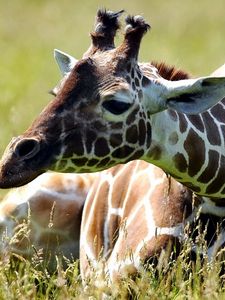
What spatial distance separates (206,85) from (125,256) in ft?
3.69

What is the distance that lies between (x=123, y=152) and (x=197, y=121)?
1.88ft

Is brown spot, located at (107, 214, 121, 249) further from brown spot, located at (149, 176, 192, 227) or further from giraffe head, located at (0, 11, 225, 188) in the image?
giraffe head, located at (0, 11, 225, 188)

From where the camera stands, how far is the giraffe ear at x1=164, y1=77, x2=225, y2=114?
21.6 feet

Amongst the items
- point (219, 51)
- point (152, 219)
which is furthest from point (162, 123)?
point (219, 51)

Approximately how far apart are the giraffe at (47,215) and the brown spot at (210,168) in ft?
5.70

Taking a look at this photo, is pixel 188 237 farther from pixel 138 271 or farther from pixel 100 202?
pixel 100 202

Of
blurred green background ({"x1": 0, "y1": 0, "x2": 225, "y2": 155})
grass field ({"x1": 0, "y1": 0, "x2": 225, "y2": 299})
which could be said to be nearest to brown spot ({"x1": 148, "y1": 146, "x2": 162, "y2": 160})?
grass field ({"x1": 0, "y1": 0, "x2": 225, "y2": 299})

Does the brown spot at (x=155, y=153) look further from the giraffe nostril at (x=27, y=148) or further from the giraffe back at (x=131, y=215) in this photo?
the giraffe nostril at (x=27, y=148)

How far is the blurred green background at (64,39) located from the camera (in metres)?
14.4

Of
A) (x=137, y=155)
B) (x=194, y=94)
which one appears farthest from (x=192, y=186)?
(x=194, y=94)

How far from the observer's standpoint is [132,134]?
6.61m

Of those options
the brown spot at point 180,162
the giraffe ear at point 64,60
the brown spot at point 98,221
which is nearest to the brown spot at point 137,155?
the brown spot at point 180,162

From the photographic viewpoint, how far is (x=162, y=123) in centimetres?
676

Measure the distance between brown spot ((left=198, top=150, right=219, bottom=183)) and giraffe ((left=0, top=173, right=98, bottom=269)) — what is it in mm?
1739
